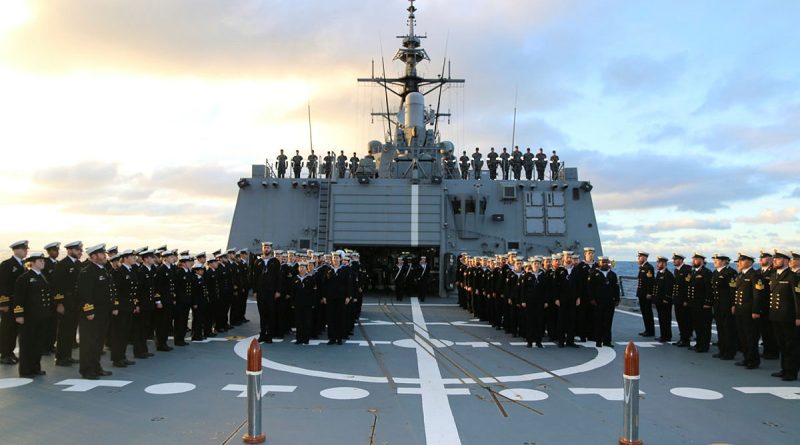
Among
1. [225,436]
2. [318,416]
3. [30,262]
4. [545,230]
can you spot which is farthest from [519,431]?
[545,230]

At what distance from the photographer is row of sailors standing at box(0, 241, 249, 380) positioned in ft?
22.5

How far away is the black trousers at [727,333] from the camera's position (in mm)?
8523

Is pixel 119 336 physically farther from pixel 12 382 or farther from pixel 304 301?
pixel 304 301

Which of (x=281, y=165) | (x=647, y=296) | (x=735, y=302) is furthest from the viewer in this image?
(x=281, y=165)

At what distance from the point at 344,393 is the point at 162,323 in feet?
13.9

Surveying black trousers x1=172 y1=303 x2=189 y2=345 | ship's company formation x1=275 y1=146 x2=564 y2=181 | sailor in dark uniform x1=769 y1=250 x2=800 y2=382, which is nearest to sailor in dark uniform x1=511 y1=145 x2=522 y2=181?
ship's company formation x1=275 y1=146 x2=564 y2=181

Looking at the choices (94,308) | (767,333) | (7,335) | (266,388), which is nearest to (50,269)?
(7,335)

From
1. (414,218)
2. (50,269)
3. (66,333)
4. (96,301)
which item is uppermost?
(414,218)

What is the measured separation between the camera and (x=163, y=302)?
886 centimetres

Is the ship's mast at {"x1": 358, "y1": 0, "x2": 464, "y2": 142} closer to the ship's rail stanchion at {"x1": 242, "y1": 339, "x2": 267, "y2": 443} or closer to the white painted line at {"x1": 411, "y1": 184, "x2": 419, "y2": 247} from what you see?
the white painted line at {"x1": 411, "y1": 184, "x2": 419, "y2": 247}

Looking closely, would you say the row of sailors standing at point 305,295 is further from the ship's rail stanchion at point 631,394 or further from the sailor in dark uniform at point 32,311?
the ship's rail stanchion at point 631,394

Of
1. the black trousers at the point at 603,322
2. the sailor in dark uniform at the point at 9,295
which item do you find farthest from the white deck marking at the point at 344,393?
the black trousers at the point at 603,322

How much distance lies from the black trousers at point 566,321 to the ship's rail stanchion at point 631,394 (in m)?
5.39

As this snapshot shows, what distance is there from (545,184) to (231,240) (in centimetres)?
1063
